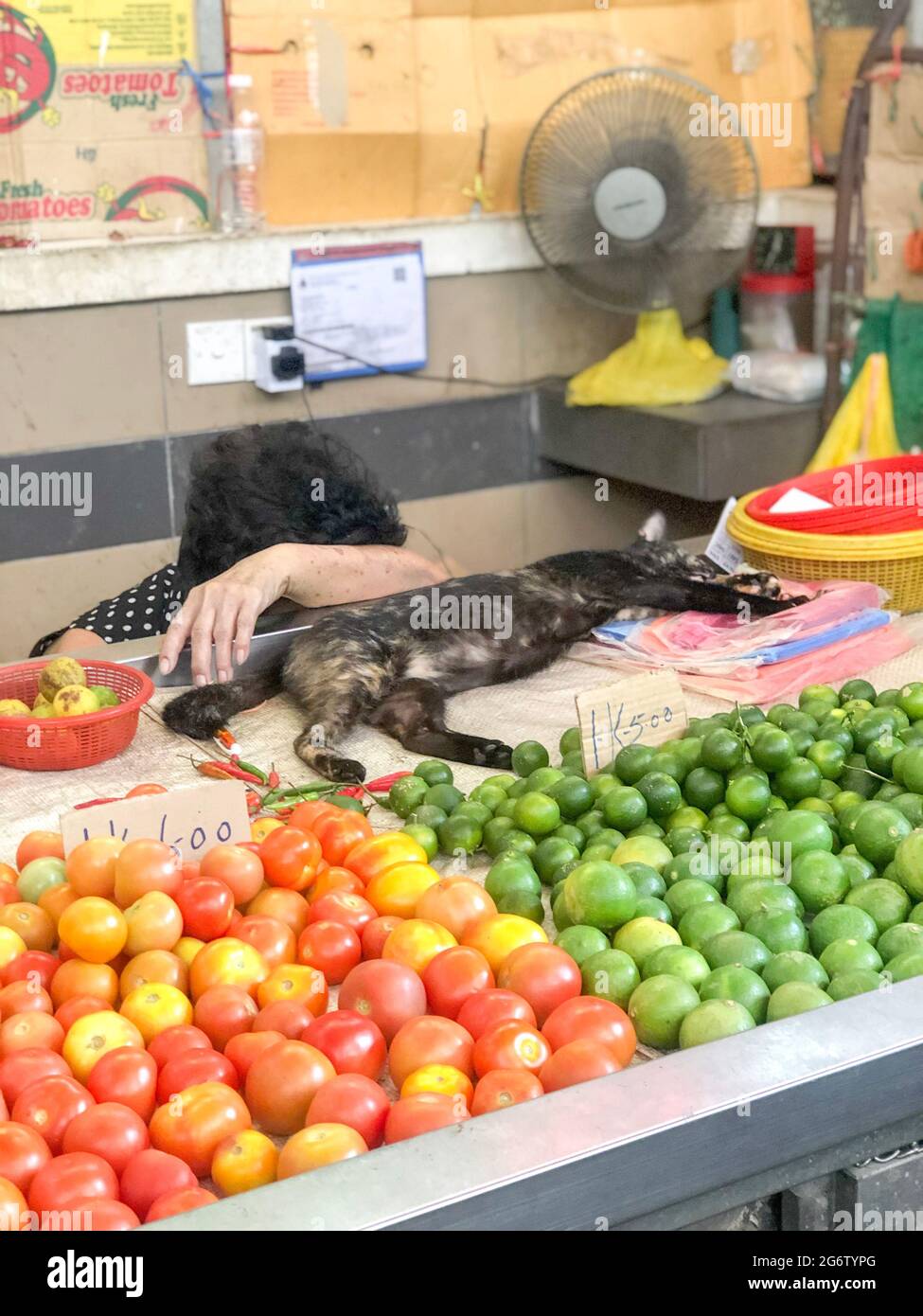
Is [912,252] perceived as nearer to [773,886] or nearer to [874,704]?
[874,704]

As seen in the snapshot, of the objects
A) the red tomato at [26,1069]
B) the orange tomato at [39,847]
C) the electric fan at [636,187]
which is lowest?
the red tomato at [26,1069]

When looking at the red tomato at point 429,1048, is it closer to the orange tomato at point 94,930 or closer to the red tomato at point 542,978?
the red tomato at point 542,978

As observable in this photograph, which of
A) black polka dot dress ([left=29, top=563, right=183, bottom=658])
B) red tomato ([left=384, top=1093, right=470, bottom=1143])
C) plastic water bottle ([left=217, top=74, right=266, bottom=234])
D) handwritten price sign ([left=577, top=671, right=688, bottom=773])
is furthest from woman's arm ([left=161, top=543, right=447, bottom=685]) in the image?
plastic water bottle ([left=217, top=74, right=266, bottom=234])

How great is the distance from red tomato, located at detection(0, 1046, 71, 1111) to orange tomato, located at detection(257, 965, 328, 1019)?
0.19 meters

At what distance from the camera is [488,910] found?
4.64 feet

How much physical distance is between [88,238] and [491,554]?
1632mm

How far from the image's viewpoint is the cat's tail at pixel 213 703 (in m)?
2.07

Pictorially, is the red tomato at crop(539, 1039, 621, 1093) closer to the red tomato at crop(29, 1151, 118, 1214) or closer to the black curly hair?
the red tomato at crop(29, 1151, 118, 1214)

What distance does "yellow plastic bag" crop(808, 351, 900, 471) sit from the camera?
4164mm

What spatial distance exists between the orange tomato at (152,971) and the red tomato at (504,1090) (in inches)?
13.2

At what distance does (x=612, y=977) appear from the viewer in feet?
4.24

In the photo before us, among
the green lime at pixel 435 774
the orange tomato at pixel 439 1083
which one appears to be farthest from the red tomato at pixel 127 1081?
the green lime at pixel 435 774

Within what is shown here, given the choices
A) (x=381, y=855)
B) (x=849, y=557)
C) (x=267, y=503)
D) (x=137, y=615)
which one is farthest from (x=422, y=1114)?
(x=137, y=615)

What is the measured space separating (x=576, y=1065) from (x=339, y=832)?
0.52 m
